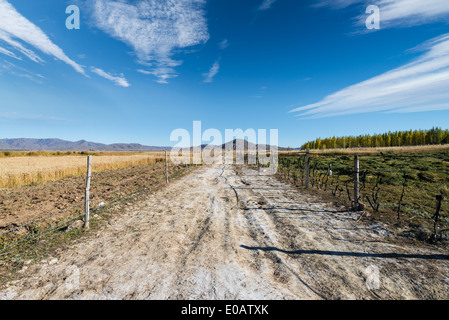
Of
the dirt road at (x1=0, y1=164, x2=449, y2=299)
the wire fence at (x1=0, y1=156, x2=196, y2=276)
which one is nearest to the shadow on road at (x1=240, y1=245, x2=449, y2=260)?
the dirt road at (x1=0, y1=164, x2=449, y2=299)

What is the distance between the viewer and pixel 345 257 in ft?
13.1

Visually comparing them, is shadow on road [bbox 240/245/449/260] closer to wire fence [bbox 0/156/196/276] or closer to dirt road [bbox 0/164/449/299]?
dirt road [bbox 0/164/449/299]

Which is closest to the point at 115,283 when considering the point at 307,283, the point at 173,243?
the point at 173,243

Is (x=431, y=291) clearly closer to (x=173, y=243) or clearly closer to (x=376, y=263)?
(x=376, y=263)

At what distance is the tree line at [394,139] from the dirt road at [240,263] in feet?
400

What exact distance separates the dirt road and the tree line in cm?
12180

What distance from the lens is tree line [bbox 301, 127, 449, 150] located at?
106 meters

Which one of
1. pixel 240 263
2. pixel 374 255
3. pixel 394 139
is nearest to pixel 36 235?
pixel 240 263

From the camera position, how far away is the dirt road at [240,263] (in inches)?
120

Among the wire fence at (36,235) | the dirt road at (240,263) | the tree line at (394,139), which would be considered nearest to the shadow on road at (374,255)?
the dirt road at (240,263)

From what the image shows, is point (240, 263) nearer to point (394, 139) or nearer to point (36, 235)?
point (36, 235)

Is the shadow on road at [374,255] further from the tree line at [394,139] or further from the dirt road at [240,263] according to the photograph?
the tree line at [394,139]
